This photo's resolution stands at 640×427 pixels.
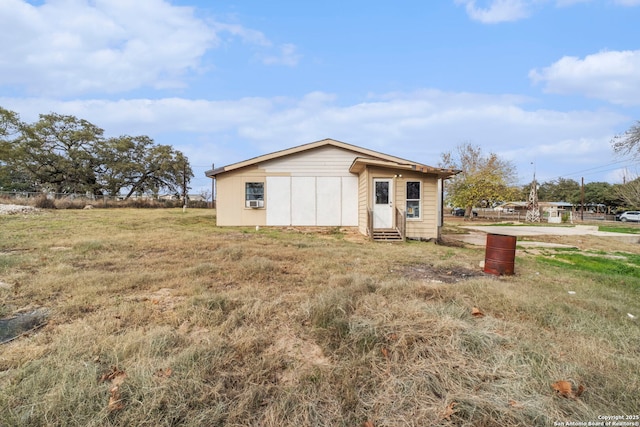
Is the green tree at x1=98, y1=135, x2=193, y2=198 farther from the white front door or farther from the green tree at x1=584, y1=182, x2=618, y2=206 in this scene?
the green tree at x1=584, y1=182, x2=618, y2=206

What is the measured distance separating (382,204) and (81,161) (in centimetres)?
3590

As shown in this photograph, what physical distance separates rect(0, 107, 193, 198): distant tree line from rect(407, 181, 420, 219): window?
3191 cm

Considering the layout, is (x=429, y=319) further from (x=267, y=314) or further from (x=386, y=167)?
(x=386, y=167)

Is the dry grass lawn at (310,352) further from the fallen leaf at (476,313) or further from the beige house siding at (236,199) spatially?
the beige house siding at (236,199)

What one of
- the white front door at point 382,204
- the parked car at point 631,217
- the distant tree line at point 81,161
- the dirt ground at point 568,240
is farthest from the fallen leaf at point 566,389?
the parked car at point 631,217

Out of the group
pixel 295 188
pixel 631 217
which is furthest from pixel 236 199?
pixel 631 217

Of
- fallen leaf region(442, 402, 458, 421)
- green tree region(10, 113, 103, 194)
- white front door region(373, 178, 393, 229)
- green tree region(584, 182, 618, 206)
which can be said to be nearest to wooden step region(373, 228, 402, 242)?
white front door region(373, 178, 393, 229)

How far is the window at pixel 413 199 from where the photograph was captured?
36.2 ft

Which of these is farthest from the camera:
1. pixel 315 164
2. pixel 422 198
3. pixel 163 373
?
pixel 315 164

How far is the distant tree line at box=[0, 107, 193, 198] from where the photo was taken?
96.9ft

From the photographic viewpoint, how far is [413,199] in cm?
1104

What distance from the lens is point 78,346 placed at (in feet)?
8.21

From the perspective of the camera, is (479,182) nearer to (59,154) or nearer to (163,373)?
(163,373)

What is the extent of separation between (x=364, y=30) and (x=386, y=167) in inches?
245
